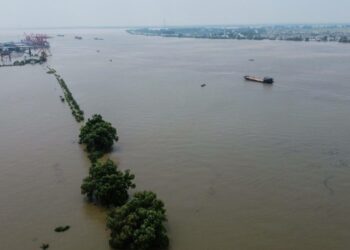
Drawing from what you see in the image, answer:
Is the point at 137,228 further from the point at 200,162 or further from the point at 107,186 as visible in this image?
the point at 200,162

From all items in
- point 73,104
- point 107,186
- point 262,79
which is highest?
point 107,186

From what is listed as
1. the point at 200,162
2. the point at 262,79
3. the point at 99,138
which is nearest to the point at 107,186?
the point at 200,162

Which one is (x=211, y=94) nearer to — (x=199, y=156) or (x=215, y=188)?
(x=199, y=156)

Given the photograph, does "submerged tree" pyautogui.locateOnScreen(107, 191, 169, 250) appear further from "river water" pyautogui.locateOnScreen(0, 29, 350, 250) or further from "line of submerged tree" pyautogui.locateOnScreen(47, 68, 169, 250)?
"river water" pyautogui.locateOnScreen(0, 29, 350, 250)

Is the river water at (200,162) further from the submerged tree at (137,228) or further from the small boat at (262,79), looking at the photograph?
the small boat at (262,79)

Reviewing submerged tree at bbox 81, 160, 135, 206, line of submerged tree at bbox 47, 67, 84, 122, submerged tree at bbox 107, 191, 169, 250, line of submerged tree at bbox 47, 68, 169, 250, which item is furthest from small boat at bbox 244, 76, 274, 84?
submerged tree at bbox 107, 191, 169, 250

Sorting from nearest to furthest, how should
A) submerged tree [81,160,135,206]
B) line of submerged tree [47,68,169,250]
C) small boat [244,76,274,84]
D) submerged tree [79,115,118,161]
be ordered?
line of submerged tree [47,68,169,250]
submerged tree [81,160,135,206]
submerged tree [79,115,118,161]
small boat [244,76,274,84]
